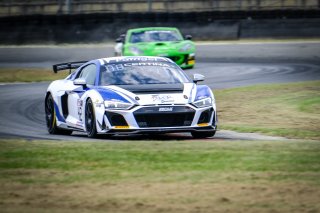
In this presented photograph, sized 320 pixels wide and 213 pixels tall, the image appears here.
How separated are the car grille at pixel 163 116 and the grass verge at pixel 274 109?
148cm

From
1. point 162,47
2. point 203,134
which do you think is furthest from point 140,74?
point 162,47

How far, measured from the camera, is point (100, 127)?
1332 centimetres

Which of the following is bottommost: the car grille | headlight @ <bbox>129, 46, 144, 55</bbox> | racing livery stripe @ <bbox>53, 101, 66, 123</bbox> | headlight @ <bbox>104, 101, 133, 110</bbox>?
headlight @ <bbox>129, 46, 144, 55</bbox>

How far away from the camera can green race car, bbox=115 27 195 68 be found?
29047 mm

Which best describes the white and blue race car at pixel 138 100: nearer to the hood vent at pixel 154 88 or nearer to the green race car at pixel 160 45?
the hood vent at pixel 154 88

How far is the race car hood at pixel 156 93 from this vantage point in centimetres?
1319

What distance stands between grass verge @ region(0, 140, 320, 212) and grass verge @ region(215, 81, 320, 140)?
9.05ft

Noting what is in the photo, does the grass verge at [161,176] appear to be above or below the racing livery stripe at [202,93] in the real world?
above

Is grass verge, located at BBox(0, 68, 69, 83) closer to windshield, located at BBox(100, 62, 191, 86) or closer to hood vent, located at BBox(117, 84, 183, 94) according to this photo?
windshield, located at BBox(100, 62, 191, 86)

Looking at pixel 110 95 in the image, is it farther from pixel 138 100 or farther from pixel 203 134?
pixel 203 134

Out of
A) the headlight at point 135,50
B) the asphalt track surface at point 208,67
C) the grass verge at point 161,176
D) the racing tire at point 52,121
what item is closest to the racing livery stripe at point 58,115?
the racing tire at point 52,121

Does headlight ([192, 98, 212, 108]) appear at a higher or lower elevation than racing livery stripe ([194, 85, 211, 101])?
lower

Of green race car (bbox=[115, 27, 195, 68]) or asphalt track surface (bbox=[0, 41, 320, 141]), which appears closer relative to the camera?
asphalt track surface (bbox=[0, 41, 320, 141])

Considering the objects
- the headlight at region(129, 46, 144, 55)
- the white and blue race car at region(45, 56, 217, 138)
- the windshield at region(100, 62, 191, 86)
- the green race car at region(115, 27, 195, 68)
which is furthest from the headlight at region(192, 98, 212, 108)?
the headlight at region(129, 46, 144, 55)
